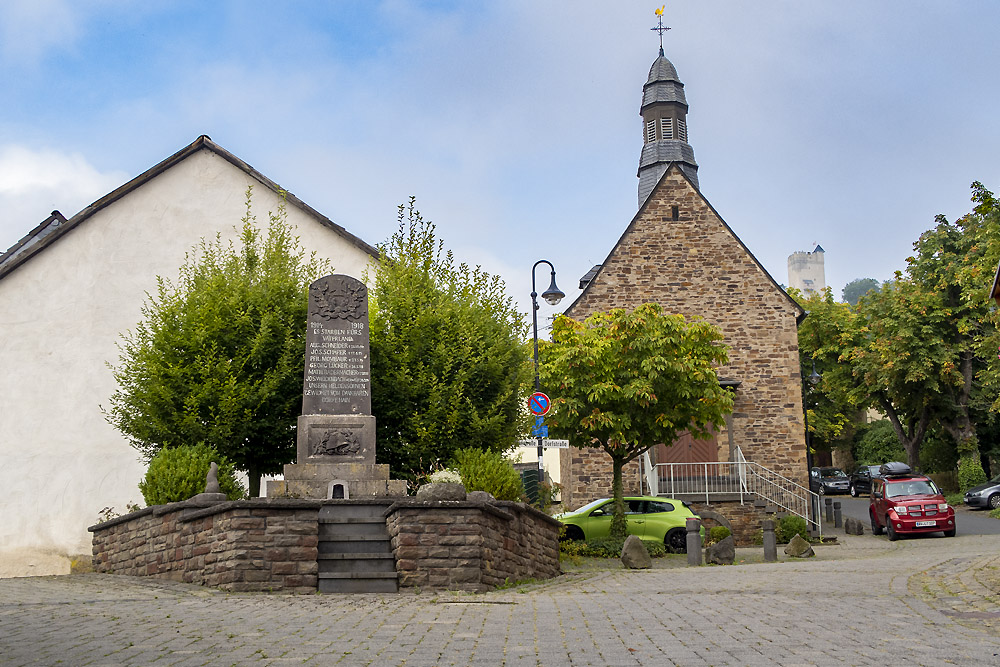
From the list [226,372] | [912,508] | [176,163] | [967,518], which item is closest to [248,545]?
[226,372]

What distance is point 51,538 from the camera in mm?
Result: 20234

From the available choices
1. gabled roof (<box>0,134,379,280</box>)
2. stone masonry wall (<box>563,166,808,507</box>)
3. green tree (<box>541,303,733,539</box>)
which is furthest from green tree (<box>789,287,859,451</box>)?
gabled roof (<box>0,134,379,280</box>)

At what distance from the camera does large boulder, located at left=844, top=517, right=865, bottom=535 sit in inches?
1062

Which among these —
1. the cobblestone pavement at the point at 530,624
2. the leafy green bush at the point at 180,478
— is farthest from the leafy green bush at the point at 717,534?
the leafy green bush at the point at 180,478

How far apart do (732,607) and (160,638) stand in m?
5.56

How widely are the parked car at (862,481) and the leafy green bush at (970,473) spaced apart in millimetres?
5788

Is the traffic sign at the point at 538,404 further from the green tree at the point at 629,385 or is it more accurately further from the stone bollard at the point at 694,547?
the stone bollard at the point at 694,547

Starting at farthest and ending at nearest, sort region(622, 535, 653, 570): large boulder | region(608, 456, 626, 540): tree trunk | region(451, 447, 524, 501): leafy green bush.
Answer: region(608, 456, 626, 540): tree trunk → region(622, 535, 653, 570): large boulder → region(451, 447, 524, 501): leafy green bush

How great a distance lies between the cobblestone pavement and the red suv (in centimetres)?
1118

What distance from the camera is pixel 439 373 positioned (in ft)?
54.6

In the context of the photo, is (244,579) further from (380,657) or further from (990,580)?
(990,580)

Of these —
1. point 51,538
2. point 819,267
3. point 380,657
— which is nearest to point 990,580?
point 380,657

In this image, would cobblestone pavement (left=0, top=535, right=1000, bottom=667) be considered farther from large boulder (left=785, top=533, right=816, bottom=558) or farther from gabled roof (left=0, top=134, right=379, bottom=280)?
gabled roof (left=0, top=134, right=379, bottom=280)

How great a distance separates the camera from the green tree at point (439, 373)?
16.4 metres
